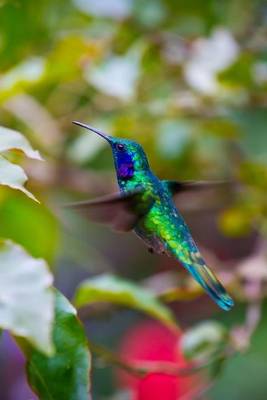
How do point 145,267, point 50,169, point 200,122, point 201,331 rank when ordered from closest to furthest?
point 201,331, point 200,122, point 50,169, point 145,267

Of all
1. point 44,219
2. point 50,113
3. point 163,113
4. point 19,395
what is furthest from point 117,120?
point 19,395

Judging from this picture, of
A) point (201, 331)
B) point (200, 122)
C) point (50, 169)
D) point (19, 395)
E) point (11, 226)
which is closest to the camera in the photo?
point (201, 331)

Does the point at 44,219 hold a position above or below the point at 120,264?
above

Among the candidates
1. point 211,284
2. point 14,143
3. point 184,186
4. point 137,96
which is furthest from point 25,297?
point 137,96

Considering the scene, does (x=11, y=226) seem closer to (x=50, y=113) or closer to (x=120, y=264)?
(x=50, y=113)

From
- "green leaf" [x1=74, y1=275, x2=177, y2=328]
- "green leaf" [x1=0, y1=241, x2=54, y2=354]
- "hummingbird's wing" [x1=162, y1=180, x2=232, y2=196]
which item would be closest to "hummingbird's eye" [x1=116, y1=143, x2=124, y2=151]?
"hummingbird's wing" [x1=162, y1=180, x2=232, y2=196]
